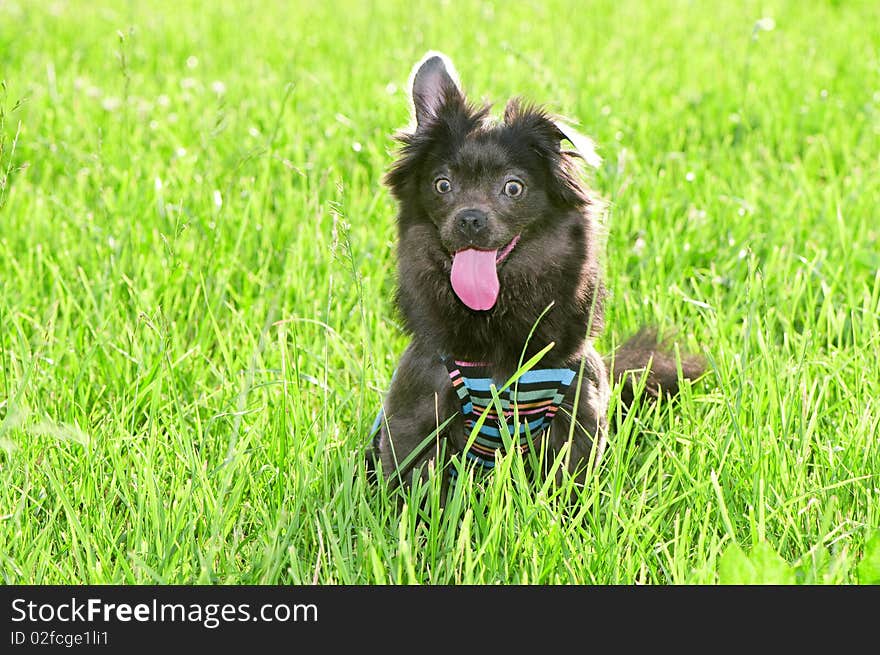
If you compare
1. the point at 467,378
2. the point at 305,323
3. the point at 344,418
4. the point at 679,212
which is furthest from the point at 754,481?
the point at 679,212

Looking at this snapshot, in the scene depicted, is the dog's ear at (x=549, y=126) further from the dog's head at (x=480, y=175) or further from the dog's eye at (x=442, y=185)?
the dog's eye at (x=442, y=185)

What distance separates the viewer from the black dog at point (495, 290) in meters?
2.98

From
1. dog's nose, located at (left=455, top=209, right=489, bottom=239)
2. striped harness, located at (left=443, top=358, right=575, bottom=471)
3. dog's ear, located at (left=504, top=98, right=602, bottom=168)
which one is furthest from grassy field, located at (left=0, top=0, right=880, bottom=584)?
dog's ear, located at (left=504, top=98, right=602, bottom=168)

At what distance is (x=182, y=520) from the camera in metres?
2.61

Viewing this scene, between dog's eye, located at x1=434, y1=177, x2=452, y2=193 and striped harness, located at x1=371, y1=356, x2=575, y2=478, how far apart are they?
1.68 feet

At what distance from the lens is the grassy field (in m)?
2.65

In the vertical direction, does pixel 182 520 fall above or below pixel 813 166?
below

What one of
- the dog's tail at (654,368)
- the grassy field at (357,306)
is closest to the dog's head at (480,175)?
the grassy field at (357,306)

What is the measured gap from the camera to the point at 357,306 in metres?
4.04

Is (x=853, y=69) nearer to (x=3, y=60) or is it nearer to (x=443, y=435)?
(x=443, y=435)

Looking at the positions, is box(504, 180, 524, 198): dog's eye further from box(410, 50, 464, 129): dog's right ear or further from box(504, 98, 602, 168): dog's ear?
box(410, 50, 464, 129): dog's right ear

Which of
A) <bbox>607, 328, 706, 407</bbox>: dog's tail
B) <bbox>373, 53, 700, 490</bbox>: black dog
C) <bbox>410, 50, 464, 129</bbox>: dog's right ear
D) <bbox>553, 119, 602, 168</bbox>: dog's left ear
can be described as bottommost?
<bbox>607, 328, 706, 407</bbox>: dog's tail

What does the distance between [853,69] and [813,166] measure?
5.79ft

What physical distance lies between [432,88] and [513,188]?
0.43 meters
